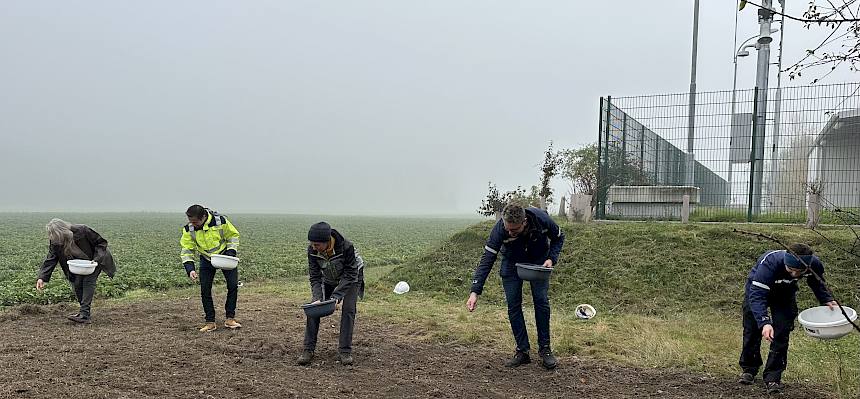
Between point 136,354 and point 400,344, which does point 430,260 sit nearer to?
point 400,344

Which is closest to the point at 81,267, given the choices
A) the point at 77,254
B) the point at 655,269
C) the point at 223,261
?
the point at 77,254

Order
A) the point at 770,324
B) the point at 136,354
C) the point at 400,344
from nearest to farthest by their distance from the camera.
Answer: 1. the point at 770,324
2. the point at 136,354
3. the point at 400,344

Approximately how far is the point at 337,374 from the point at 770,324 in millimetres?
3589

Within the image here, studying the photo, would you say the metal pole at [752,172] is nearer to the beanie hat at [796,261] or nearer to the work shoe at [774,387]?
the work shoe at [774,387]

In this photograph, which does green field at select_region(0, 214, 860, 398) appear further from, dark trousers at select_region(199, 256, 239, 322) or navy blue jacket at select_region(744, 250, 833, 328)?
dark trousers at select_region(199, 256, 239, 322)

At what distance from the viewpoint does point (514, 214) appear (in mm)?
5082

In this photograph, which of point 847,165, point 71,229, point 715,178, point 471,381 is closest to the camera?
point 471,381

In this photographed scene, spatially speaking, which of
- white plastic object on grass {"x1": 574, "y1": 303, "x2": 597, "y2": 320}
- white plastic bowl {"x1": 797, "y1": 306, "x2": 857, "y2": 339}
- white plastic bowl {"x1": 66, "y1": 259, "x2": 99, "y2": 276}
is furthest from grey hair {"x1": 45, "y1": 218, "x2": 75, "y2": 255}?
white plastic bowl {"x1": 797, "y1": 306, "x2": 857, "y2": 339}

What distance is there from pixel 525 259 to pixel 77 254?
541 cm

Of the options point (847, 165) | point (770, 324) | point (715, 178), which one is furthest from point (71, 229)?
point (847, 165)

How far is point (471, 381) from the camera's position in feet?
16.9

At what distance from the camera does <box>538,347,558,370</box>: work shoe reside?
18.0ft

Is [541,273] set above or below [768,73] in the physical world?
below

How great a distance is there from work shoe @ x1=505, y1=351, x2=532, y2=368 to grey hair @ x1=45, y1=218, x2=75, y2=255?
534 cm
